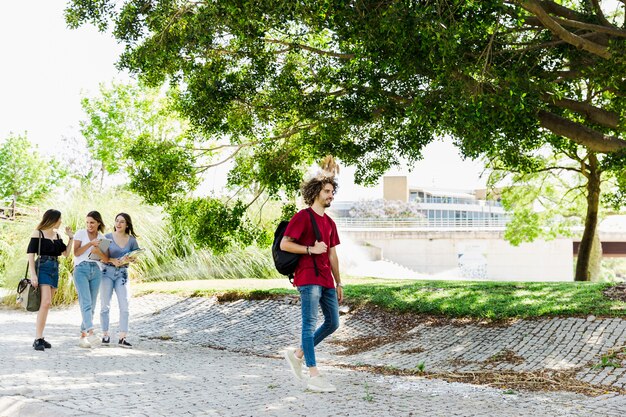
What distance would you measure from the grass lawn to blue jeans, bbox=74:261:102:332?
587 centimetres

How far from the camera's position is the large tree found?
866cm

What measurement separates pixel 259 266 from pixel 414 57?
12781 millimetres

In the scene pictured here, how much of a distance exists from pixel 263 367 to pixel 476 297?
6.02 metres

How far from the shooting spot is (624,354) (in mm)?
8555

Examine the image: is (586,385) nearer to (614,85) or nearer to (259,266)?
(614,85)

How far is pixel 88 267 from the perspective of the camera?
30.9 feet

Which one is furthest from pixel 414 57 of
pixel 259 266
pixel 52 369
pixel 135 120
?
pixel 135 120

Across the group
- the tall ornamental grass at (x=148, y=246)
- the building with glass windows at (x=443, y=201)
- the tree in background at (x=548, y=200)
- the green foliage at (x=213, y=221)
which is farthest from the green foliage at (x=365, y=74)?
the building with glass windows at (x=443, y=201)

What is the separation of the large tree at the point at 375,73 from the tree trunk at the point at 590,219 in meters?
5.46

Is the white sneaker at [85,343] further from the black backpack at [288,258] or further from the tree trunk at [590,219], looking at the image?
the tree trunk at [590,219]

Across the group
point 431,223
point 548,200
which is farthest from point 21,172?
point 548,200

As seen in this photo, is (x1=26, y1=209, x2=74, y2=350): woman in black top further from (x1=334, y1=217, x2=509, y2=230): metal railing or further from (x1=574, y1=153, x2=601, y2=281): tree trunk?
(x1=334, y1=217, x2=509, y2=230): metal railing

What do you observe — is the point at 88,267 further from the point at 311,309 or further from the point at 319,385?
the point at 319,385

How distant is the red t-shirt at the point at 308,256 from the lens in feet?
20.6
